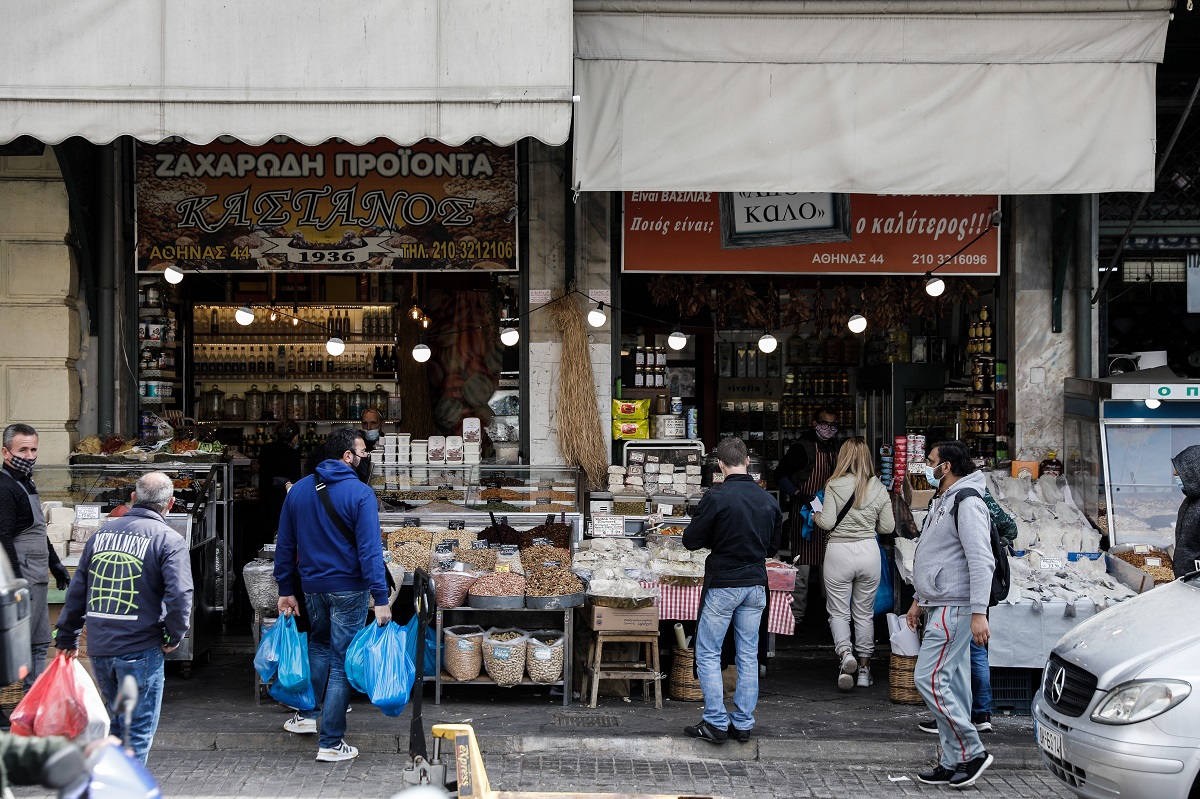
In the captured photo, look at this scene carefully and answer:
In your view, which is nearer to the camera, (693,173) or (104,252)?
(693,173)

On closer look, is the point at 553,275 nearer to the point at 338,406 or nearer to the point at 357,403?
the point at 357,403

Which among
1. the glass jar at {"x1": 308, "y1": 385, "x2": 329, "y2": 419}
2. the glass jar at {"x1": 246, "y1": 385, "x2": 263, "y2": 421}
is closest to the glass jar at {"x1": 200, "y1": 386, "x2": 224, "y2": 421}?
the glass jar at {"x1": 246, "y1": 385, "x2": 263, "y2": 421}

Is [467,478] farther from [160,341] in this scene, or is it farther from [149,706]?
[149,706]

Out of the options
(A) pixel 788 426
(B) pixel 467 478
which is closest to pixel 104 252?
(B) pixel 467 478

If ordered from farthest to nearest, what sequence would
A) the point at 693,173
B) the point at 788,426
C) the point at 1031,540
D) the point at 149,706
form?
the point at 788,426, the point at 1031,540, the point at 693,173, the point at 149,706

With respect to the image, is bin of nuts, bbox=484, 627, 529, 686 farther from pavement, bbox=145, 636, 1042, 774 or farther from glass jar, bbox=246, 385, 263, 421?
glass jar, bbox=246, 385, 263, 421

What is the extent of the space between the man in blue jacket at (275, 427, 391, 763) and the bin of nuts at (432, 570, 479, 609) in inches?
43.0

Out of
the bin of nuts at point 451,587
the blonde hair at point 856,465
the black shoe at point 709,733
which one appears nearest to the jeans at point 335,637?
the bin of nuts at point 451,587

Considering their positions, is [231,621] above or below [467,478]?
below

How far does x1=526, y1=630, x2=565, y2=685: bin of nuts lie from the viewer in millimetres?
7781

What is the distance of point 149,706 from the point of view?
19.2 ft

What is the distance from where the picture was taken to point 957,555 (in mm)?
6434

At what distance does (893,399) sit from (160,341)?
7698mm

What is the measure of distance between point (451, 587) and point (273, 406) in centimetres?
697
